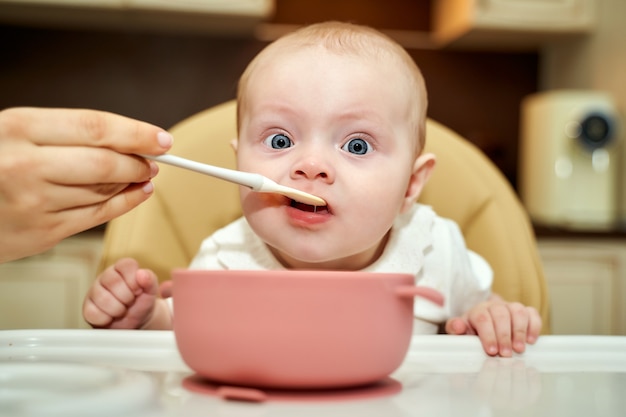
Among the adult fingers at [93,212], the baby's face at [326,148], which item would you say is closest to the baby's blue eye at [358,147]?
the baby's face at [326,148]

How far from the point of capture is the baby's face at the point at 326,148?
896 millimetres

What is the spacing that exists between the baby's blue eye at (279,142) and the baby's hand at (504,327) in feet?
0.98

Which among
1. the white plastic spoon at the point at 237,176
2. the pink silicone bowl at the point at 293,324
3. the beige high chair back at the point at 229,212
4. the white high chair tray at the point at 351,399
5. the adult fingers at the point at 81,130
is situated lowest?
the beige high chair back at the point at 229,212

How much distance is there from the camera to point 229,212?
1335 mm

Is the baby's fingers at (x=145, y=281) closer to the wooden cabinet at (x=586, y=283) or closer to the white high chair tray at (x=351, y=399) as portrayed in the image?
the white high chair tray at (x=351, y=399)

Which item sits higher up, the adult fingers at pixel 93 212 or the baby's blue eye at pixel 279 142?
the adult fingers at pixel 93 212

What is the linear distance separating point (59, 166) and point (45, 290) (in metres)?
1.84

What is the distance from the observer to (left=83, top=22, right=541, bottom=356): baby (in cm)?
89

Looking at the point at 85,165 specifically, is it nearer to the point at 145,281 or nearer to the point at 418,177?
the point at 145,281

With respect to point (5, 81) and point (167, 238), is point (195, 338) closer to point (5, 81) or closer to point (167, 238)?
point (167, 238)

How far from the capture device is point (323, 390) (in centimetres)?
56

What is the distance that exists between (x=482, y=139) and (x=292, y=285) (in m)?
2.63

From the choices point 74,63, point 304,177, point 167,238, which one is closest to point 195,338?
point 304,177

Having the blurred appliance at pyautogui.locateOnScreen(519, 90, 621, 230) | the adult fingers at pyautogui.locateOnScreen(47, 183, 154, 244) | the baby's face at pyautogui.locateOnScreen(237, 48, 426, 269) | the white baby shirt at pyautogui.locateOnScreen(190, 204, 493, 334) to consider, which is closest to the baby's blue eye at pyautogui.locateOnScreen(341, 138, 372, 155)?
the baby's face at pyautogui.locateOnScreen(237, 48, 426, 269)
